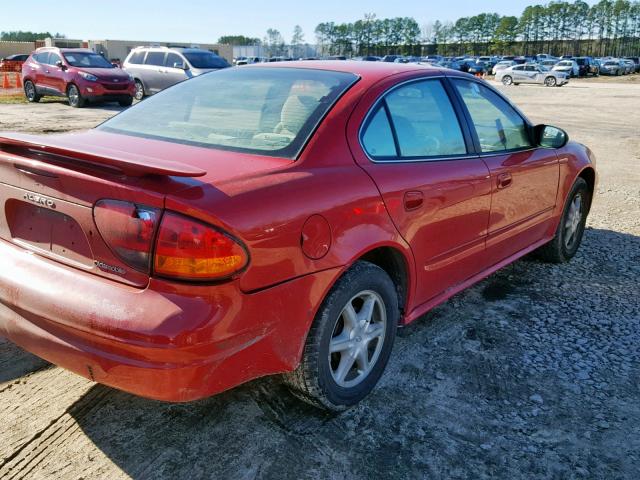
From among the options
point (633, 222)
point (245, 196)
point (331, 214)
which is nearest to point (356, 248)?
point (331, 214)

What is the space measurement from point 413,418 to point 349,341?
1.57 ft

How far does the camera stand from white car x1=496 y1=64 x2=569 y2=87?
133 feet

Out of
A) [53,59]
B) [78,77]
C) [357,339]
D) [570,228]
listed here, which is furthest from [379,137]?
[53,59]

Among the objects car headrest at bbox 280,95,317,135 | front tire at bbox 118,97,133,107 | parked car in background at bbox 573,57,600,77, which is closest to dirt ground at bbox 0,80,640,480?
car headrest at bbox 280,95,317,135

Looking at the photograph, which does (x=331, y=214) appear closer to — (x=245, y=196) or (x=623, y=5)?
(x=245, y=196)

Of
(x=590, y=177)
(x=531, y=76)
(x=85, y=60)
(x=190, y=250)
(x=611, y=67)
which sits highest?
(x=611, y=67)

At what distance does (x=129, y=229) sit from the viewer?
2.16 meters

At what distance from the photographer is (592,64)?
202 feet

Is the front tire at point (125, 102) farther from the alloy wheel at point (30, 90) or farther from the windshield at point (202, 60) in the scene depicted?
the alloy wheel at point (30, 90)

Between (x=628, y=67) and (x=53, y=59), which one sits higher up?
(x=628, y=67)

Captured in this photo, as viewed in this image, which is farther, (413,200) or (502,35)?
(502,35)

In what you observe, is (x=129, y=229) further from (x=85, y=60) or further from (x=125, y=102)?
(x=85, y=60)

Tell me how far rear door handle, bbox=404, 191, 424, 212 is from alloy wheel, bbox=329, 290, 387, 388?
0.47 metres

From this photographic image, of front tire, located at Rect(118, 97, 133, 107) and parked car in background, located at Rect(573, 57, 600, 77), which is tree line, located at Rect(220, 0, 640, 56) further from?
front tire, located at Rect(118, 97, 133, 107)
